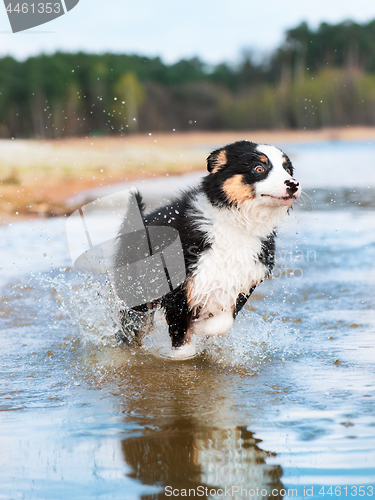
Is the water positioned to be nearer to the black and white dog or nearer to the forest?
the black and white dog

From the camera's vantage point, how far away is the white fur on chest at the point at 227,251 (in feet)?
13.8

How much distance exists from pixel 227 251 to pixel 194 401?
3.51 feet

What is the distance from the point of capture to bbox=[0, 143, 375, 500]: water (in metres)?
2.74

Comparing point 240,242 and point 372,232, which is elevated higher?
point 240,242

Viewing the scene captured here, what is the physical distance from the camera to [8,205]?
1316cm

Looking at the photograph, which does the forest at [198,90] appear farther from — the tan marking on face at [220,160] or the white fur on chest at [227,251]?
the white fur on chest at [227,251]

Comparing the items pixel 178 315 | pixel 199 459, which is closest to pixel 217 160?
pixel 178 315

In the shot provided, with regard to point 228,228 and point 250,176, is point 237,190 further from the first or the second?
point 228,228

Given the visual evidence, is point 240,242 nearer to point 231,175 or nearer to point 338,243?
point 231,175

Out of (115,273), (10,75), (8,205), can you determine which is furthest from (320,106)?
(115,273)

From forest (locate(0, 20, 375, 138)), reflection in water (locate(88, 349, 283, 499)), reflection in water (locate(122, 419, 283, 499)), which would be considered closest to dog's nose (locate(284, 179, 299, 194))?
reflection in water (locate(88, 349, 283, 499))

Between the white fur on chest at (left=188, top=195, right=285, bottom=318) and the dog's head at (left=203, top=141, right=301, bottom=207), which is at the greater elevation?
the dog's head at (left=203, top=141, right=301, bottom=207)

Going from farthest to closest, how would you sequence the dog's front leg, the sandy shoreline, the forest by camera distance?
the forest < the sandy shoreline < the dog's front leg

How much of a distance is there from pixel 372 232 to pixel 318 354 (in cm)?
612
